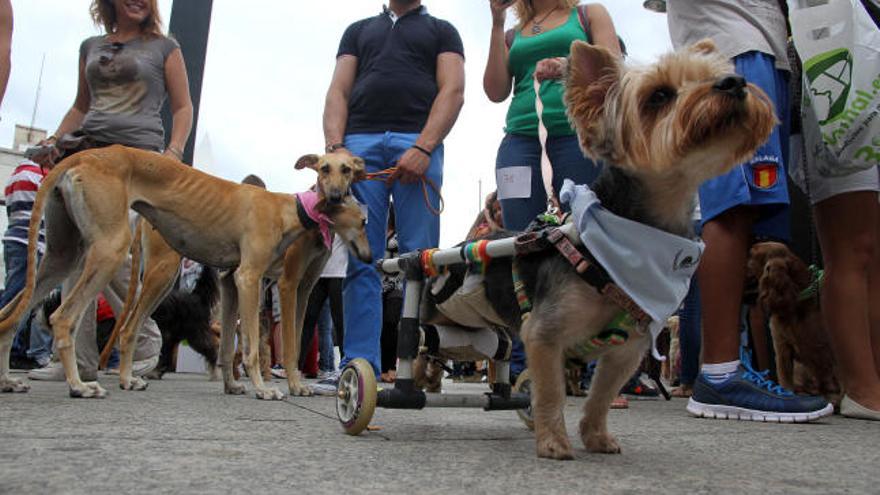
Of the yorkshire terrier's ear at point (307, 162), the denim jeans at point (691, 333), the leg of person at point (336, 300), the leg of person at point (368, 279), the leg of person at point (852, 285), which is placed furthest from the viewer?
the leg of person at point (336, 300)

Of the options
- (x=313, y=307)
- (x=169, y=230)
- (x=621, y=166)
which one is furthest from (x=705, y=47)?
(x=313, y=307)

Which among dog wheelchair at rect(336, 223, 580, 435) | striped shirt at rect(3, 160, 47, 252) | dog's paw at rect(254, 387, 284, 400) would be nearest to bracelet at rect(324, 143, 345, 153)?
dog's paw at rect(254, 387, 284, 400)

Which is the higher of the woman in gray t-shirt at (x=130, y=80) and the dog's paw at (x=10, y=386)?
the woman in gray t-shirt at (x=130, y=80)

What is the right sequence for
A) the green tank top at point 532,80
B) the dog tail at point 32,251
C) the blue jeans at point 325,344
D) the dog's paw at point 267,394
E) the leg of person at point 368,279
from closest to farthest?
the dog tail at point 32,251 < the green tank top at point 532,80 < the dog's paw at point 267,394 < the leg of person at point 368,279 < the blue jeans at point 325,344

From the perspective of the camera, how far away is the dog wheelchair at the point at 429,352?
8.07 ft

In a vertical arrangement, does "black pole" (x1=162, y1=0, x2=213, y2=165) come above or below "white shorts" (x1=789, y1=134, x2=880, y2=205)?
above

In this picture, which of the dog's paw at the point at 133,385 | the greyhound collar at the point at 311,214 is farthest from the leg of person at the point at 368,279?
the dog's paw at the point at 133,385

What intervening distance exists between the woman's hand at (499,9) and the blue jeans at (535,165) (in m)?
0.71

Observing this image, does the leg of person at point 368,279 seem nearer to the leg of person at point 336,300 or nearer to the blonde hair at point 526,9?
the blonde hair at point 526,9

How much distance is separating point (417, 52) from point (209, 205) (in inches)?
74.1

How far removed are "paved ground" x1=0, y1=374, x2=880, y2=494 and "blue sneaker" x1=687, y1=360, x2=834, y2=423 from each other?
0.11 m

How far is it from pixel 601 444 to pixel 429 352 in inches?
40.3

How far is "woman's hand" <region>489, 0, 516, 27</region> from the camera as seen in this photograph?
3742mm

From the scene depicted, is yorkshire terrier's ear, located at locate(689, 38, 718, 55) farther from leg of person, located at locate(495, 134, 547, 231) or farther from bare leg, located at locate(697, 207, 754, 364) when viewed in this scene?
leg of person, located at locate(495, 134, 547, 231)
